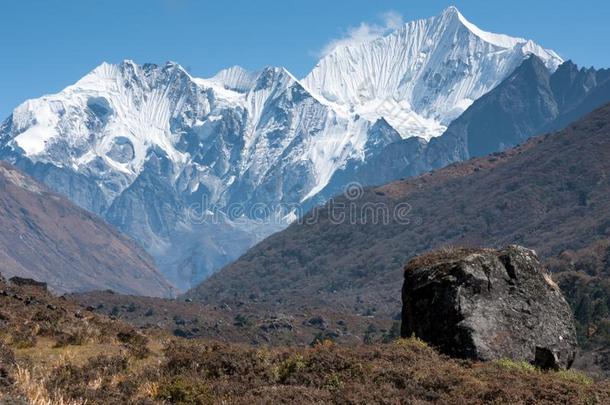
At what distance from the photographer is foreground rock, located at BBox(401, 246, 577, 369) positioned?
71.7 feet

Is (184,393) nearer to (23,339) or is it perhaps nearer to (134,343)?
(23,339)

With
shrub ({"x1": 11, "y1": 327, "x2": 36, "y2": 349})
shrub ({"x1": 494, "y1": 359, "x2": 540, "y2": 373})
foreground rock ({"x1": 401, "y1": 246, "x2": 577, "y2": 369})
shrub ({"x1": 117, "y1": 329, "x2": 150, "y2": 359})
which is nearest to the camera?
shrub ({"x1": 494, "y1": 359, "x2": 540, "y2": 373})

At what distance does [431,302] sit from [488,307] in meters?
1.59

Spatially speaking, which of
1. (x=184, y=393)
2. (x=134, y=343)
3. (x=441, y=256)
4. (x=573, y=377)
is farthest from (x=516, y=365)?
(x=134, y=343)

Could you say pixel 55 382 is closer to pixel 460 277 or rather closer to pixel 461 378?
pixel 461 378

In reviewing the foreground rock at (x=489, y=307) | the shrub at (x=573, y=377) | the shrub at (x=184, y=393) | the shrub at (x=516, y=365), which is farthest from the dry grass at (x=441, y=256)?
the shrub at (x=184, y=393)

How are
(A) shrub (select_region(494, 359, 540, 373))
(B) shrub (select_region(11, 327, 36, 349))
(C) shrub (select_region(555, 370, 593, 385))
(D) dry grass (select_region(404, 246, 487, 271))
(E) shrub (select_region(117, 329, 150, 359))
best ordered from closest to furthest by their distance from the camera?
(C) shrub (select_region(555, 370, 593, 385)) → (A) shrub (select_region(494, 359, 540, 373)) → (E) shrub (select_region(117, 329, 150, 359)) → (B) shrub (select_region(11, 327, 36, 349)) → (D) dry grass (select_region(404, 246, 487, 271))

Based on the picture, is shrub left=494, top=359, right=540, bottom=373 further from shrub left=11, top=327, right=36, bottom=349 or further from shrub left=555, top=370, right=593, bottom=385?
shrub left=11, top=327, right=36, bottom=349

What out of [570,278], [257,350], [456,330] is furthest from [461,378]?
[570,278]

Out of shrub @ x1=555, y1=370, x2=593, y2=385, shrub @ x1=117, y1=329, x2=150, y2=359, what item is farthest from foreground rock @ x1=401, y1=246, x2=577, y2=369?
shrub @ x1=117, y1=329, x2=150, y2=359

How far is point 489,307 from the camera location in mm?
22469

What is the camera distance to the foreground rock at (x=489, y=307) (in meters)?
21.8

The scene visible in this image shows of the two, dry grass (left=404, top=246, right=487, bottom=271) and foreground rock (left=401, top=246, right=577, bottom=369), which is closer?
foreground rock (left=401, top=246, right=577, bottom=369)

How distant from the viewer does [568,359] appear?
23250 mm
